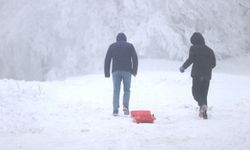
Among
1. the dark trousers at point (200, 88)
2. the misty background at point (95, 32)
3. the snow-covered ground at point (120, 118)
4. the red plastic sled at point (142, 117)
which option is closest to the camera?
the snow-covered ground at point (120, 118)

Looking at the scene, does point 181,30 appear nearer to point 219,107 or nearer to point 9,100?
point 219,107

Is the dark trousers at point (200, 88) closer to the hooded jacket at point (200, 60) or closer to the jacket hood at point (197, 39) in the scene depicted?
the hooded jacket at point (200, 60)

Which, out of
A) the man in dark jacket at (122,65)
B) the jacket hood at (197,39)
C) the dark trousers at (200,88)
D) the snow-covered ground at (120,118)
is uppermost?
the jacket hood at (197,39)

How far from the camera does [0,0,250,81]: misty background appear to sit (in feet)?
74.7

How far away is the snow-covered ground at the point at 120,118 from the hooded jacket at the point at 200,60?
3.00 ft

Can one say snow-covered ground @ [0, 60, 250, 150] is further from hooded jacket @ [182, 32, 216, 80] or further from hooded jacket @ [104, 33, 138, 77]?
hooded jacket @ [104, 33, 138, 77]

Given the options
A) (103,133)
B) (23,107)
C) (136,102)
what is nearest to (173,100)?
(136,102)

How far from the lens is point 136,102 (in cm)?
1449

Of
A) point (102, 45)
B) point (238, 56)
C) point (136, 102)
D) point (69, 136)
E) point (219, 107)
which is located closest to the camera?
point (69, 136)

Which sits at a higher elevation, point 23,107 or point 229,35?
point 229,35

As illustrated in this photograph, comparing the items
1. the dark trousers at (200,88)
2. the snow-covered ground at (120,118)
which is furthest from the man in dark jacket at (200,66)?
the snow-covered ground at (120,118)

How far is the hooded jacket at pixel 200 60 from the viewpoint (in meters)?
11.4

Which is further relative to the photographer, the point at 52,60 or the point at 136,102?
the point at 52,60

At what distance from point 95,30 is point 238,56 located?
698 cm
